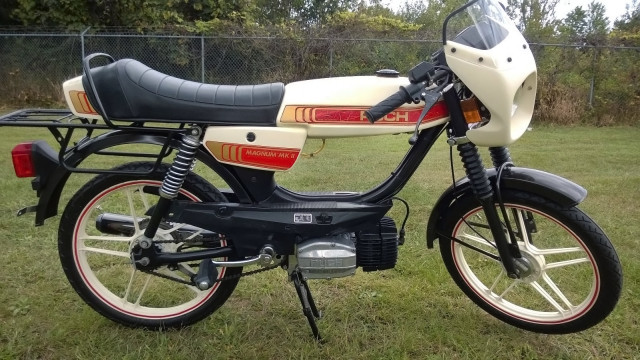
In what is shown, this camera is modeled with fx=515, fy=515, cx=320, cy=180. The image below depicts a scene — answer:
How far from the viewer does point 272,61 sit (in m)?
11.2

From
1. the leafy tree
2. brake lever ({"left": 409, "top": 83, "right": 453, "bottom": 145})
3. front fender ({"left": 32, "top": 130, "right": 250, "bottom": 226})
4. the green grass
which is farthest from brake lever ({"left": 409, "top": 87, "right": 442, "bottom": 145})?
the leafy tree

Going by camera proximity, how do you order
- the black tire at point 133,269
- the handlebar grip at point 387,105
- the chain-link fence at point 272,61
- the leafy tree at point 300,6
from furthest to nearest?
the leafy tree at point 300,6
the chain-link fence at point 272,61
the black tire at point 133,269
the handlebar grip at point 387,105

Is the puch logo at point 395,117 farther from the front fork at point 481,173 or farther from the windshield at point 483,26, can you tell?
the windshield at point 483,26

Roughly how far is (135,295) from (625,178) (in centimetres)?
491

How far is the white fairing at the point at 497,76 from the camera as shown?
1.99m

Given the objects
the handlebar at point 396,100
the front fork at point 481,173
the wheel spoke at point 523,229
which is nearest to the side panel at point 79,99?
the handlebar at point 396,100

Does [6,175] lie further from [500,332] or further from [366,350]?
[500,332]

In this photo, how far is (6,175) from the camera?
17.3 ft

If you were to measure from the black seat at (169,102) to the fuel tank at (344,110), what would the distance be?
8 cm

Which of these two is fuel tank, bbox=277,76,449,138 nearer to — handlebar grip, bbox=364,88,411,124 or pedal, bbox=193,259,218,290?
handlebar grip, bbox=364,88,411,124

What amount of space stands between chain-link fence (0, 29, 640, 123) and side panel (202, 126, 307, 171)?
910 centimetres

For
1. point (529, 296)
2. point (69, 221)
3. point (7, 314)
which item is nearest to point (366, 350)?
point (529, 296)

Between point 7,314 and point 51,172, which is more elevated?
point 51,172

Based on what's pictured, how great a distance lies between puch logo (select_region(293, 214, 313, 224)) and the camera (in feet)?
7.55
